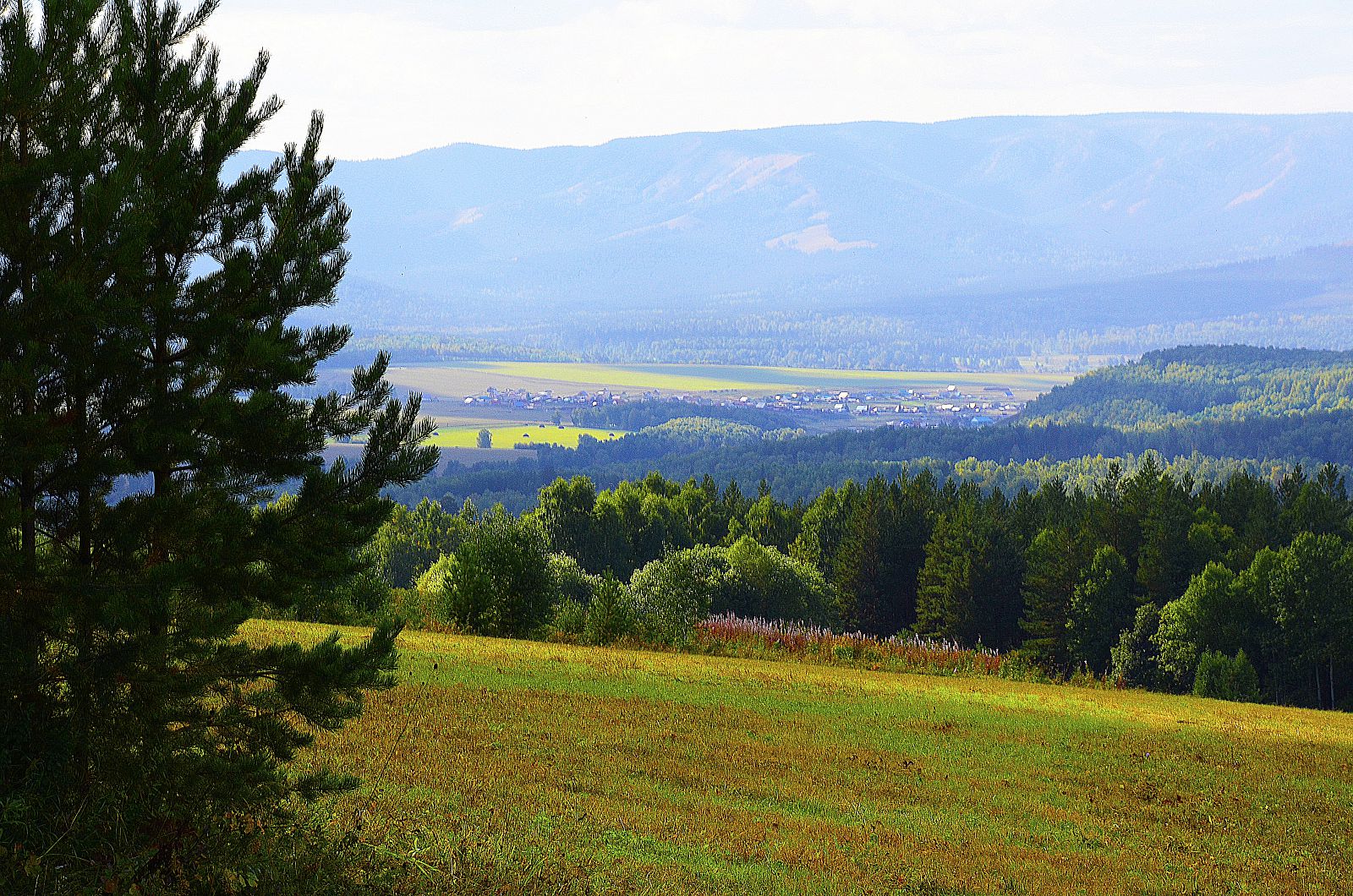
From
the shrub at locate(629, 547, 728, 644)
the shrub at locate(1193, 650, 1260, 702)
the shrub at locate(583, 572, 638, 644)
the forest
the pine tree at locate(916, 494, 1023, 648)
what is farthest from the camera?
the pine tree at locate(916, 494, 1023, 648)

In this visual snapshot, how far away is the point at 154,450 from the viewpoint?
852cm

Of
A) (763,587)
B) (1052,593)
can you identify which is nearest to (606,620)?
(763,587)

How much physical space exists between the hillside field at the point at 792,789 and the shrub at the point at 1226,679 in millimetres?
46717

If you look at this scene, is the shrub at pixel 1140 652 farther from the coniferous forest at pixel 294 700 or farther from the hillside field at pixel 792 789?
the coniferous forest at pixel 294 700

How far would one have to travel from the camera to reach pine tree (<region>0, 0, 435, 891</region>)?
26.8 ft

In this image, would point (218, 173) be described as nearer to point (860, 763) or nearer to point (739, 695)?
point (860, 763)

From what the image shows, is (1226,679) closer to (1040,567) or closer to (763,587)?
(1040,567)

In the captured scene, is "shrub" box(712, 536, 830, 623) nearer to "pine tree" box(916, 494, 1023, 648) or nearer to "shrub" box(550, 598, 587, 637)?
"pine tree" box(916, 494, 1023, 648)

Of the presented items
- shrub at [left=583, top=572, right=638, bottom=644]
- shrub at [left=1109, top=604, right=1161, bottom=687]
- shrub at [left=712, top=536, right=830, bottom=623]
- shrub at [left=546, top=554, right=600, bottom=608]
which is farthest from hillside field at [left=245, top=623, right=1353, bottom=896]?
shrub at [left=1109, top=604, right=1161, bottom=687]

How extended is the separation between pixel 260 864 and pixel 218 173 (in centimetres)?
505

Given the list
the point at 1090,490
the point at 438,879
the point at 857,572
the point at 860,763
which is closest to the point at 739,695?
the point at 860,763

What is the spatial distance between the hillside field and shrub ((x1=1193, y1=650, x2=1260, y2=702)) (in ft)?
153

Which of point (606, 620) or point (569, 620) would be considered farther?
point (569, 620)

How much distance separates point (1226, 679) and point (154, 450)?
232ft
